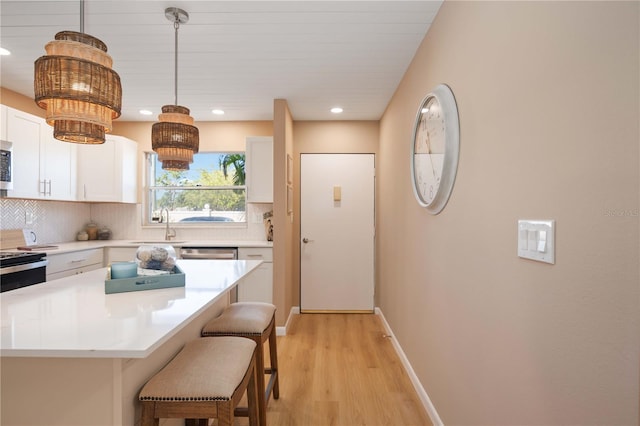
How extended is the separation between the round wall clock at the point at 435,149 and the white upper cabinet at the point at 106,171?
3.48 m

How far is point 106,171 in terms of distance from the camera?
3.84m

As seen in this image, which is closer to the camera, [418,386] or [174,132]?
[174,132]

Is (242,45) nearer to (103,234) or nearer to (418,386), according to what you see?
(418,386)

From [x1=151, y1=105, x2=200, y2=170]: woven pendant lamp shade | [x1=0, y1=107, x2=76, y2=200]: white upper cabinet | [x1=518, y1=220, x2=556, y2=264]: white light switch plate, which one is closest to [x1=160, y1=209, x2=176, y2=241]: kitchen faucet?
[x1=0, y1=107, x2=76, y2=200]: white upper cabinet

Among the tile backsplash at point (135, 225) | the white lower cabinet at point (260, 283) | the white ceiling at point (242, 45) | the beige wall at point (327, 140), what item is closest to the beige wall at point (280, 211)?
the white lower cabinet at point (260, 283)

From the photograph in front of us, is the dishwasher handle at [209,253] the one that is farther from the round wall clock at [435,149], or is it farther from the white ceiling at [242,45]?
the round wall clock at [435,149]

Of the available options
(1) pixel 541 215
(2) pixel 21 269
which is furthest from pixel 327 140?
(1) pixel 541 215

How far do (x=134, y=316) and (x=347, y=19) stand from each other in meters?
2.00

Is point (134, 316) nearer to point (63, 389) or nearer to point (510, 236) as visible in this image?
point (63, 389)

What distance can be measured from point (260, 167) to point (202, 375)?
294 cm

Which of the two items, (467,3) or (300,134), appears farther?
(300,134)

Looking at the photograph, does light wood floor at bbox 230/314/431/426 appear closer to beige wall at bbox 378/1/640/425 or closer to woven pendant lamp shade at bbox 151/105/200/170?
beige wall at bbox 378/1/640/425

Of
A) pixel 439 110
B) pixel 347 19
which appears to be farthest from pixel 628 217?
pixel 347 19

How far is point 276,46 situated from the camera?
237 centimetres
